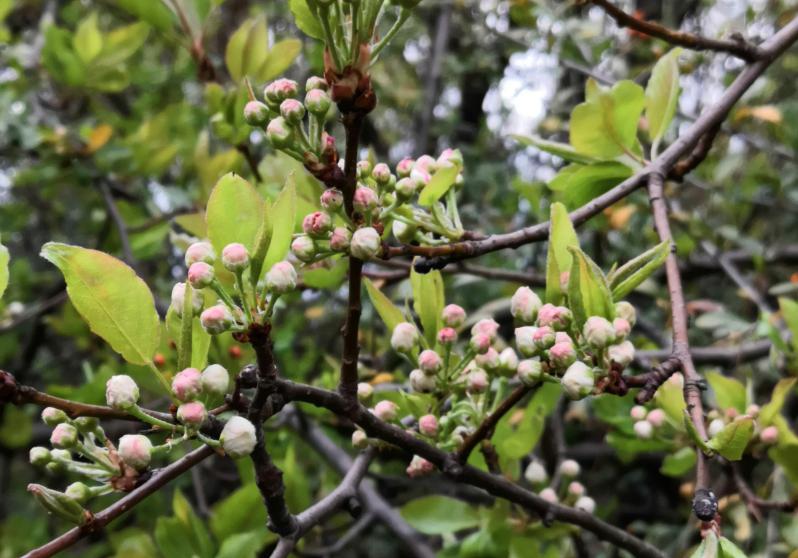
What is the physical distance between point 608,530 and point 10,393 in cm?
73

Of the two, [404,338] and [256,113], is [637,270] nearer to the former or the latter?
[404,338]

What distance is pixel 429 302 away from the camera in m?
0.95

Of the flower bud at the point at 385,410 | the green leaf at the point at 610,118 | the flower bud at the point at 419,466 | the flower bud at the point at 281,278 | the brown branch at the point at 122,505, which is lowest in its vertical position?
the brown branch at the point at 122,505

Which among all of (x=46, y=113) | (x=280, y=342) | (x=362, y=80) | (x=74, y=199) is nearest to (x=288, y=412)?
(x=280, y=342)

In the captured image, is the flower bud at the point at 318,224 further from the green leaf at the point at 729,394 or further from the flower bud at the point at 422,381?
the green leaf at the point at 729,394

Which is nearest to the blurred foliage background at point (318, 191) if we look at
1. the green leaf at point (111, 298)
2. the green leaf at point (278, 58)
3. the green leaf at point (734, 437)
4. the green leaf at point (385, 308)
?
the green leaf at point (278, 58)

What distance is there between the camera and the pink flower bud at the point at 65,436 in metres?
0.67

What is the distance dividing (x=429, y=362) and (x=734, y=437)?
33 cm

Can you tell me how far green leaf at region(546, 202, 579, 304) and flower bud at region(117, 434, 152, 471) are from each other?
40 cm

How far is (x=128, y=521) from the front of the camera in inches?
101

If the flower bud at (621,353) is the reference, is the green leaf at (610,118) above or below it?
above

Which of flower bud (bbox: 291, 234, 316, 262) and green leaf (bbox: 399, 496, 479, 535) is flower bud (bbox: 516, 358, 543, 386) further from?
green leaf (bbox: 399, 496, 479, 535)

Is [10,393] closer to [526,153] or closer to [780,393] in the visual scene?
[780,393]

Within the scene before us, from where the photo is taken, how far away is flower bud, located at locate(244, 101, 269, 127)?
0.70m
